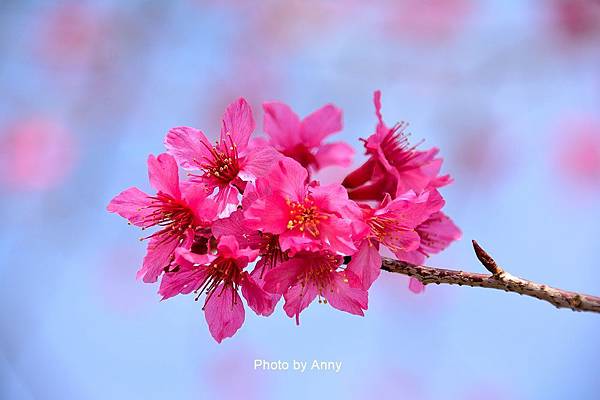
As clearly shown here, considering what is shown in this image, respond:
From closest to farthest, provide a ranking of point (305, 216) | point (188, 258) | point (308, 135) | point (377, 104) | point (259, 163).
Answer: point (188, 258) < point (305, 216) < point (259, 163) < point (377, 104) < point (308, 135)

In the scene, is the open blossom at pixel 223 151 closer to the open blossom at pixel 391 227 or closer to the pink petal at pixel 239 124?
the pink petal at pixel 239 124

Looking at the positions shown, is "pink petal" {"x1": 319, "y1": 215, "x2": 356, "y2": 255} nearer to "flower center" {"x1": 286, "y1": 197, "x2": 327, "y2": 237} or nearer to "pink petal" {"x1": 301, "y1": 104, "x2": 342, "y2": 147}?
"flower center" {"x1": 286, "y1": 197, "x2": 327, "y2": 237}

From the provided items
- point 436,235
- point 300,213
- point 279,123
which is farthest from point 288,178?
point 436,235

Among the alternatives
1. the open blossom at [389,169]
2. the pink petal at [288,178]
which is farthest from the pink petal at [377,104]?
the pink petal at [288,178]

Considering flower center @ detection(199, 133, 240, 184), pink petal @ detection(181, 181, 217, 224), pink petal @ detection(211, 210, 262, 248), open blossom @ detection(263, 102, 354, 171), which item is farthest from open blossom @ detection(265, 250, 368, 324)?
open blossom @ detection(263, 102, 354, 171)

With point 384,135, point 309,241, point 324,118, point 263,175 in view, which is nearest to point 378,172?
point 384,135

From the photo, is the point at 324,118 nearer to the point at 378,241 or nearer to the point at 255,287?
the point at 378,241

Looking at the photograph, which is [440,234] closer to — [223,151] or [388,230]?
[388,230]
